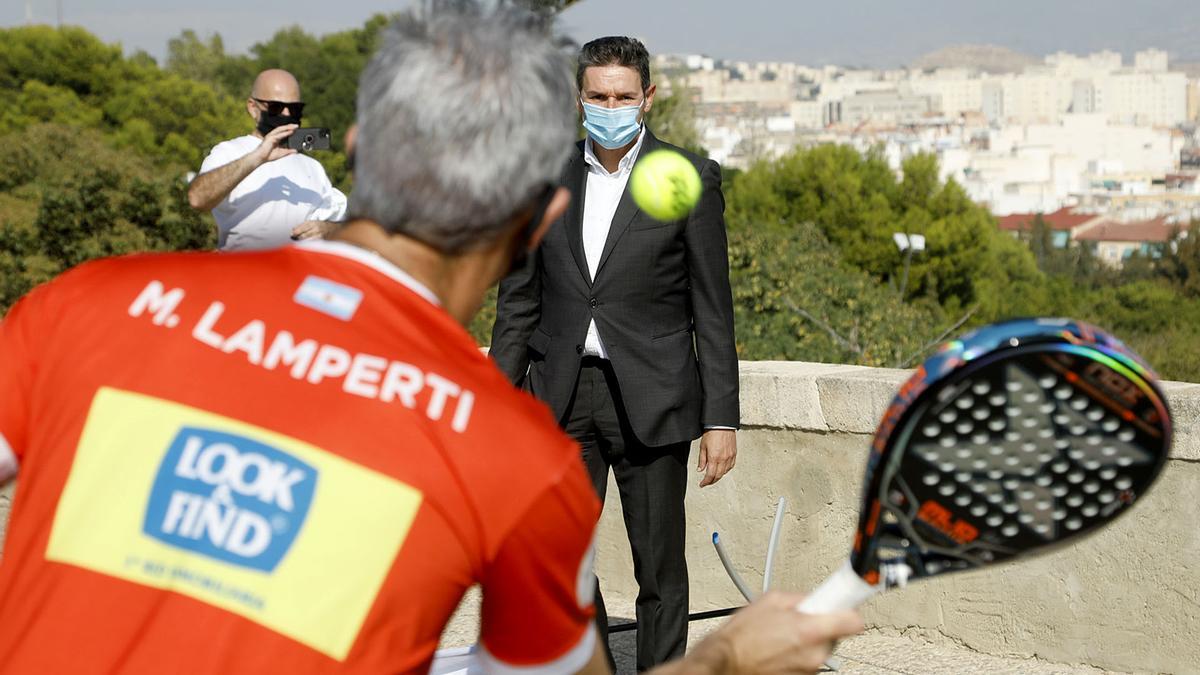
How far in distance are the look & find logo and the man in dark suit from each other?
10.2 ft

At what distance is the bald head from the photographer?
19.2ft

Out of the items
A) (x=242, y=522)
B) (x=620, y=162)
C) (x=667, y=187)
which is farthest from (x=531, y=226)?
(x=620, y=162)

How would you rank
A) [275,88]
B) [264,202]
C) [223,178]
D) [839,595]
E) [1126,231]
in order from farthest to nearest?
[1126,231]
[275,88]
[264,202]
[223,178]
[839,595]

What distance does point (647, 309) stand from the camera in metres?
4.61

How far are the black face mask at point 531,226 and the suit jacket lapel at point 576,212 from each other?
9.41ft

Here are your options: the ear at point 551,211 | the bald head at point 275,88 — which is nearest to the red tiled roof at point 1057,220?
the bald head at point 275,88

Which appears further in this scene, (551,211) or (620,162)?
(620,162)

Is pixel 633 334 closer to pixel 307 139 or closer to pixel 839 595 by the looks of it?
pixel 307 139

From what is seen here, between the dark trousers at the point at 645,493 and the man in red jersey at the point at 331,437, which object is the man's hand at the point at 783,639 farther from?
the dark trousers at the point at 645,493

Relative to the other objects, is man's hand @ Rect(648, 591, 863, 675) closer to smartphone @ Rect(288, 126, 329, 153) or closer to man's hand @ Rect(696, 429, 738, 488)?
man's hand @ Rect(696, 429, 738, 488)

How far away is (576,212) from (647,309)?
38 centimetres

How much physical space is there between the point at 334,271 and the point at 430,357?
155 mm

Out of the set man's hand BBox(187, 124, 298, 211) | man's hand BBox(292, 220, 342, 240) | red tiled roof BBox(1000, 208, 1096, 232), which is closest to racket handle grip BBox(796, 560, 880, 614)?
man's hand BBox(292, 220, 342, 240)

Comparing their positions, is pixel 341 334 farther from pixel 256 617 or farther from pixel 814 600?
pixel 814 600
